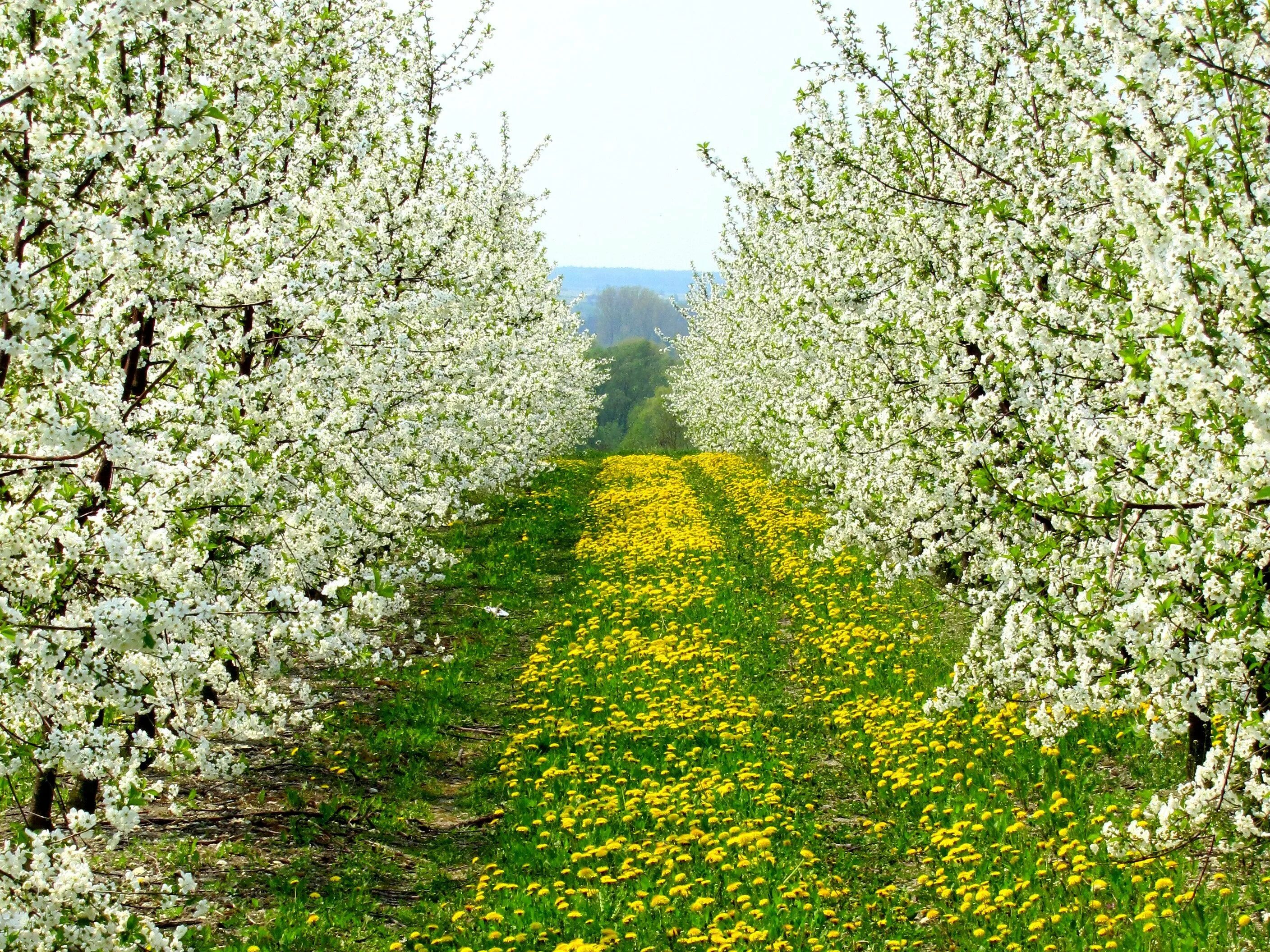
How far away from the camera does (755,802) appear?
25.4 feet

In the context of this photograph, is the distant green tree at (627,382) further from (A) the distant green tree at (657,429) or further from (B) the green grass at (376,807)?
(B) the green grass at (376,807)

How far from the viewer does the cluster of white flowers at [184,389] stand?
168 inches

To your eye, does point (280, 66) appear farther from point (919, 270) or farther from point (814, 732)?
point (814, 732)

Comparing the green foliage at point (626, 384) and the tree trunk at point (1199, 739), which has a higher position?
the green foliage at point (626, 384)

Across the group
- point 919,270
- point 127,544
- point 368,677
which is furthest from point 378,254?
point 127,544

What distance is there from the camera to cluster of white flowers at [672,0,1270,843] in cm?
432

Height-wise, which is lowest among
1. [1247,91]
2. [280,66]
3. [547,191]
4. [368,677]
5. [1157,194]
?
[368,677]

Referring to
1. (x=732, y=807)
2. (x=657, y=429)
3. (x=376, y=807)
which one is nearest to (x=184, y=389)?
(x=376, y=807)

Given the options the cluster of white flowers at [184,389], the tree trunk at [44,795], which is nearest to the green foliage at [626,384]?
the cluster of white flowers at [184,389]

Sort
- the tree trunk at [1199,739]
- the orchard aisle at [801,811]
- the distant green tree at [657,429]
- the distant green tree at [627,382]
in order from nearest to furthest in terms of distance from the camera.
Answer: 1. the orchard aisle at [801,811]
2. the tree trunk at [1199,739]
3. the distant green tree at [657,429]
4. the distant green tree at [627,382]

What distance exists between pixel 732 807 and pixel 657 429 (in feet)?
246

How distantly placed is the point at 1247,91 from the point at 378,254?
807 centimetres

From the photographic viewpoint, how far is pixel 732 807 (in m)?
7.68

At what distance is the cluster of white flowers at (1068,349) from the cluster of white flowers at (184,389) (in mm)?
4521
